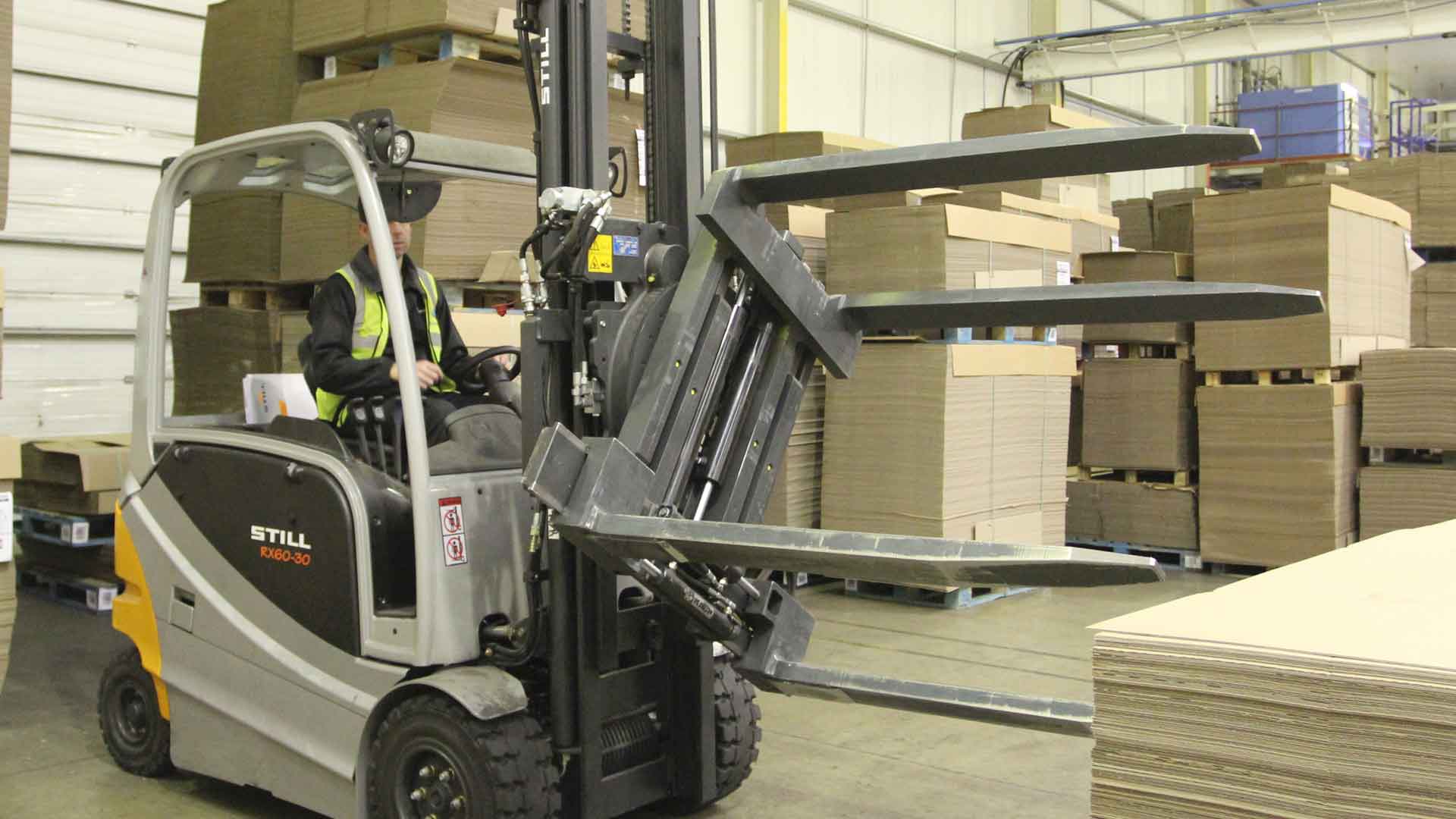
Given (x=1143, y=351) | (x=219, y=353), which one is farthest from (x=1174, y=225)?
(x=219, y=353)

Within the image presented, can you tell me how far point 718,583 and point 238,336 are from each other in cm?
356

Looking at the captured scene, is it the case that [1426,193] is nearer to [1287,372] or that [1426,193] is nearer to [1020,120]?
[1287,372]

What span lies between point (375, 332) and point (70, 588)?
4.36m

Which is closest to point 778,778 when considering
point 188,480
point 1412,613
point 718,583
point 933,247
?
point 718,583

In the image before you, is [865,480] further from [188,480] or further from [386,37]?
[188,480]

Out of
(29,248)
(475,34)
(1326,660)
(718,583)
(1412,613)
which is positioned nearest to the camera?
(1326,660)

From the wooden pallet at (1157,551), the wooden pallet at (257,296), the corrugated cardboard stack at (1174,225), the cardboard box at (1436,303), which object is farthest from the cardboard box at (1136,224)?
the wooden pallet at (257,296)

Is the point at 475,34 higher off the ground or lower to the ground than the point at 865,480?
higher

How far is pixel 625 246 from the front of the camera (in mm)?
3557

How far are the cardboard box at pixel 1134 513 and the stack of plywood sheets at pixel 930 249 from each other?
191 cm

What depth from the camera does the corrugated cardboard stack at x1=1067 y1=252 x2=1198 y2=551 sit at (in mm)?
8414

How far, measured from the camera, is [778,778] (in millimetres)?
4410

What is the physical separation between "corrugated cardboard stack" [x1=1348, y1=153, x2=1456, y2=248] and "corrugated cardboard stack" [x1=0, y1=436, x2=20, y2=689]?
8.40 metres

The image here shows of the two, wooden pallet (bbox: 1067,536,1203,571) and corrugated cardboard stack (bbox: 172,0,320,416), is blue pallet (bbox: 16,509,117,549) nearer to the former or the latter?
corrugated cardboard stack (bbox: 172,0,320,416)
